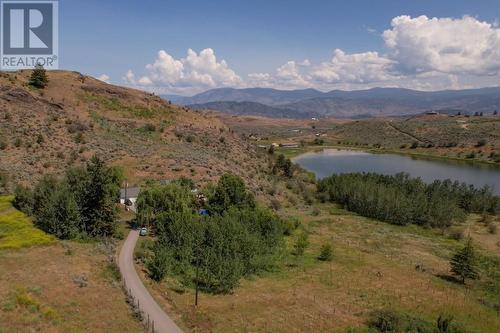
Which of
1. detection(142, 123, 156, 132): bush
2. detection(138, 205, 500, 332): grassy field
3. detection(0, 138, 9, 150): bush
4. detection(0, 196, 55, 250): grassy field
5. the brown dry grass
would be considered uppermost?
detection(142, 123, 156, 132): bush

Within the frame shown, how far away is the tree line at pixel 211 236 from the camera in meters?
37.2

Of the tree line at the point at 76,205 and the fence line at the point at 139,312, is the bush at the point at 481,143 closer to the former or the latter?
the tree line at the point at 76,205

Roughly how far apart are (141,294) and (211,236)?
40.8ft

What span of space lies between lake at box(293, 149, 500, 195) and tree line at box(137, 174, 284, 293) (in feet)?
231

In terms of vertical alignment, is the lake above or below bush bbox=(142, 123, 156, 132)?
below

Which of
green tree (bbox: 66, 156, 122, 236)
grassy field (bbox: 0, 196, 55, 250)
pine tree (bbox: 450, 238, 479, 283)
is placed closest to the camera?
grassy field (bbox: 0, 196, 55, 250)

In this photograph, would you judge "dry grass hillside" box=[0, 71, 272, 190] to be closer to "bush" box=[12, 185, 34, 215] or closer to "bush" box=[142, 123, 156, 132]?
"bush" box=[142, 123, 156, 132]

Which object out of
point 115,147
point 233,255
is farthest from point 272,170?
point 233,255

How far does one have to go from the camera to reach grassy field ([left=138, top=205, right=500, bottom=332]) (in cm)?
3016

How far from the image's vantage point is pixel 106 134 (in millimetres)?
80688

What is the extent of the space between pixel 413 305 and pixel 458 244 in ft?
99.5

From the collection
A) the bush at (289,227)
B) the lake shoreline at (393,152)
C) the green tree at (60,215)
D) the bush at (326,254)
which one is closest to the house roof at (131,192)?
the green tree at (60,215)

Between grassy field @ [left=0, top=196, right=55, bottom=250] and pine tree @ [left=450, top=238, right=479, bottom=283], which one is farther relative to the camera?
pine tree @ [left=450, top=238, right=479, bottom=283]

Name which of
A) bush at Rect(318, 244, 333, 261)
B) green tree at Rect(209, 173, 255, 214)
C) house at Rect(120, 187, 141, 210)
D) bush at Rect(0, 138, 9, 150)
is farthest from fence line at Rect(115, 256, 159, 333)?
bush at Rect(0, 138, 9, 150)
